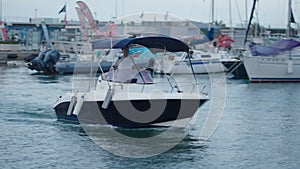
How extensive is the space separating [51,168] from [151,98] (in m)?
4.45

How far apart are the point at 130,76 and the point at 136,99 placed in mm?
1285

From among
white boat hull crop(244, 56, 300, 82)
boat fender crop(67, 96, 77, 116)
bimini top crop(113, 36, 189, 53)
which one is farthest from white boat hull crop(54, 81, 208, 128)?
white boat hull crop(244, 56, 300, 82)

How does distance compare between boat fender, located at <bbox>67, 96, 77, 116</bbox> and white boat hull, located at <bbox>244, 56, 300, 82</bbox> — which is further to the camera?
white boat hull, located at <bbox>244, 56, 300, 82</bbox>

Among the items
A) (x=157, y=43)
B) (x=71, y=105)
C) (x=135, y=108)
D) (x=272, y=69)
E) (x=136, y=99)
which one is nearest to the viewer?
(x=136, y=99)

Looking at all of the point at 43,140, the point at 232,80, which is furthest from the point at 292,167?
the point at 232,80

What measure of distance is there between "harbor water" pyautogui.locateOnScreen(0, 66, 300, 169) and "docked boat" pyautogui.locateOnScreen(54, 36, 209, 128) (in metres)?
0.78

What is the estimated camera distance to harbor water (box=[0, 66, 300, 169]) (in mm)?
17438

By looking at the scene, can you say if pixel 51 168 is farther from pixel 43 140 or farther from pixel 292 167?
pixel 292 167

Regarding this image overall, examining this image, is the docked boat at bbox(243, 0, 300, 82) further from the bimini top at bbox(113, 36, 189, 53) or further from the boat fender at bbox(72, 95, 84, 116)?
the boat fender at bbox(72, 95, 84, 116)

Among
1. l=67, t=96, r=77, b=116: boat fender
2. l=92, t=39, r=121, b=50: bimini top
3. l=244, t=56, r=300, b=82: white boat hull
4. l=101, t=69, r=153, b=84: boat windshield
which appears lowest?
l=244, t=56, r=300, b=82: white boat hull

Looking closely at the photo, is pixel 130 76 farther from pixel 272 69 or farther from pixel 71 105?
pixel 272 69

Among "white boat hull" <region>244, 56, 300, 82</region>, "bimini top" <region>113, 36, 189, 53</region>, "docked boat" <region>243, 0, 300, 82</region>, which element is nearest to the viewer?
"bimini top" <region>113, 36, 189, 53</region>

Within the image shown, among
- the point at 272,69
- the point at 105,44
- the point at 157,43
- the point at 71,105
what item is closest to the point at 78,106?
the point at 71,105

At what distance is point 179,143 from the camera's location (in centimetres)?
1986
